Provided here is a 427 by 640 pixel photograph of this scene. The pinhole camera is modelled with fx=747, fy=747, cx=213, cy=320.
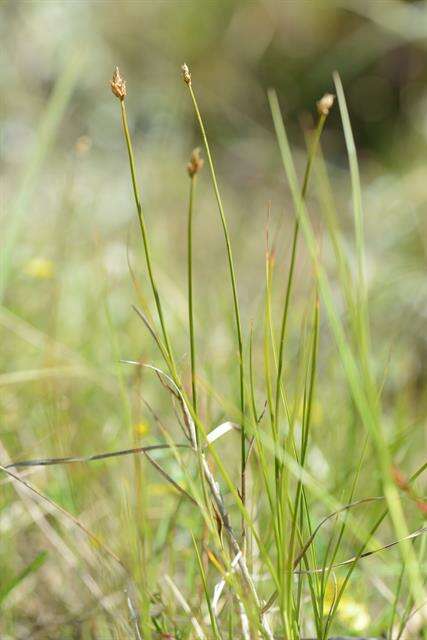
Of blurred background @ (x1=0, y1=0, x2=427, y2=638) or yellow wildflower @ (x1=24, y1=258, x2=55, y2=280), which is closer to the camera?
blurred background @ (x1=0, y1=0, x2=427, y2=638)

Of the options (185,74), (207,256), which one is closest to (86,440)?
(185,74)

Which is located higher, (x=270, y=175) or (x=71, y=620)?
(x=270, y=175)

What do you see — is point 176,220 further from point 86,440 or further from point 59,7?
point 86,440

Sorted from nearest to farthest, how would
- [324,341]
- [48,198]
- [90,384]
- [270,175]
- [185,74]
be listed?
[185,74], [90,384], [324,341], [48,198], [270,175]

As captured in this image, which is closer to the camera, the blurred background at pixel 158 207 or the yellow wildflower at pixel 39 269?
the blurred background at pixel 158 207

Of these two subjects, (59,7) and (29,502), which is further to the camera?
(59,7)

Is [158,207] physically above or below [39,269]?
above

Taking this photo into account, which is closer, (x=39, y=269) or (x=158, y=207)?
(x=39, y=269)

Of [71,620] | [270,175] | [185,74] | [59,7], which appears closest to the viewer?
[185,74]
